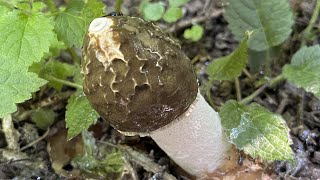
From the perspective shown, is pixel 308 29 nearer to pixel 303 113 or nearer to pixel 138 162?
pixel 303 113

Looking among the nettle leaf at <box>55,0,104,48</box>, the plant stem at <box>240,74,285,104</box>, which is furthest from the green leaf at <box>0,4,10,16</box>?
the plant stem at <box>240,74,285,104</box>

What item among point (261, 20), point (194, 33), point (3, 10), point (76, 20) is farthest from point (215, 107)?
point (3, 10)

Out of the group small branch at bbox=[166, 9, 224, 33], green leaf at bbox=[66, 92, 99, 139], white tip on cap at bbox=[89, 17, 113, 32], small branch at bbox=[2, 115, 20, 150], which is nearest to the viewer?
white tip on cap at bbox=[89, 17, 113, 32]

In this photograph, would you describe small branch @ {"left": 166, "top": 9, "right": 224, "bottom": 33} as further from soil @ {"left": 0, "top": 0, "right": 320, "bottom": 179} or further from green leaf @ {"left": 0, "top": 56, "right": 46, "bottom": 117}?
green leaf @ {"left": 0, "top": 56, "right": 46, "bottom": 117}

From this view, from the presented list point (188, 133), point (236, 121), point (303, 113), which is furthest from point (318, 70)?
point (188, 133)

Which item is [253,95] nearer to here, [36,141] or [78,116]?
[78,116]

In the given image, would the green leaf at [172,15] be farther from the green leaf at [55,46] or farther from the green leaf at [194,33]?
the green leaf at [55,46]

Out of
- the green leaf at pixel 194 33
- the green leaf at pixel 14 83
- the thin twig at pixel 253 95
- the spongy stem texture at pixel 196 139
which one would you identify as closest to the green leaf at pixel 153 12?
the green leaf at pixel 194 33
